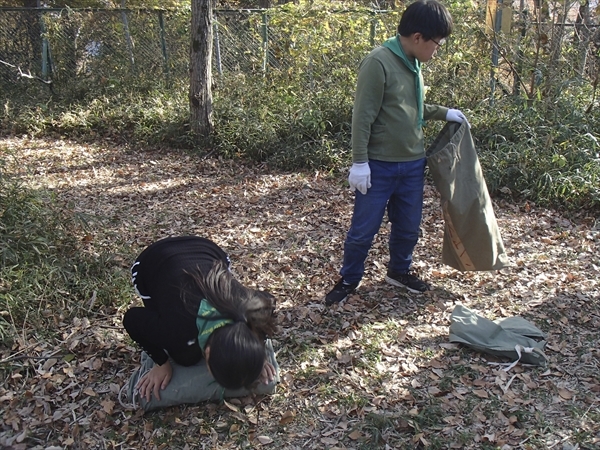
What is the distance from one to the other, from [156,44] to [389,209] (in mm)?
6699

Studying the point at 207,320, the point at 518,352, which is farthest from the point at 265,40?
the point at 207,320

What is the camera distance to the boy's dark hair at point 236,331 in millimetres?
1821

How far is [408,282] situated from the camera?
11.9 ft

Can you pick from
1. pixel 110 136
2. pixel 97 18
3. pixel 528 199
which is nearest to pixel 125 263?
pixel 528 199

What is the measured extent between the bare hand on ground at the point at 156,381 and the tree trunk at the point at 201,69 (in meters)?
4.91

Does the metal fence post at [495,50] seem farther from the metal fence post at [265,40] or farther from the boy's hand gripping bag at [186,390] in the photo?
the boy's hand gripping bag at [186,390]

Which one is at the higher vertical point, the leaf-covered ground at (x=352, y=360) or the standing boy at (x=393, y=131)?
the standing boy at (x=393, y=131)

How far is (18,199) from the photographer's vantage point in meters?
3.71

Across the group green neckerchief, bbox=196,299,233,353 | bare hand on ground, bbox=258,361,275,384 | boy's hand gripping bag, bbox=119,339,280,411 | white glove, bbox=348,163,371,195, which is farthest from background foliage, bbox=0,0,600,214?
green neckerchief, bbox=196,299,233,353

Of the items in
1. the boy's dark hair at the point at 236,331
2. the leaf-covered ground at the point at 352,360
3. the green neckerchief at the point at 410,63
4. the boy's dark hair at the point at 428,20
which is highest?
the boy's dark hair at the point at 428,20

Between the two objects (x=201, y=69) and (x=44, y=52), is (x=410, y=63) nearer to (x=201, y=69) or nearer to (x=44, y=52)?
(x=201, y=69)

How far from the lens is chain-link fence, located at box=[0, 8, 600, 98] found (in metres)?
7.16

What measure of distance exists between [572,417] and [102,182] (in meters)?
5.17

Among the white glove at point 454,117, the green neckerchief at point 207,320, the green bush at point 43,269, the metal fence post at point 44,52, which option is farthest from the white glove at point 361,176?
the metal fence post at point 44,52
